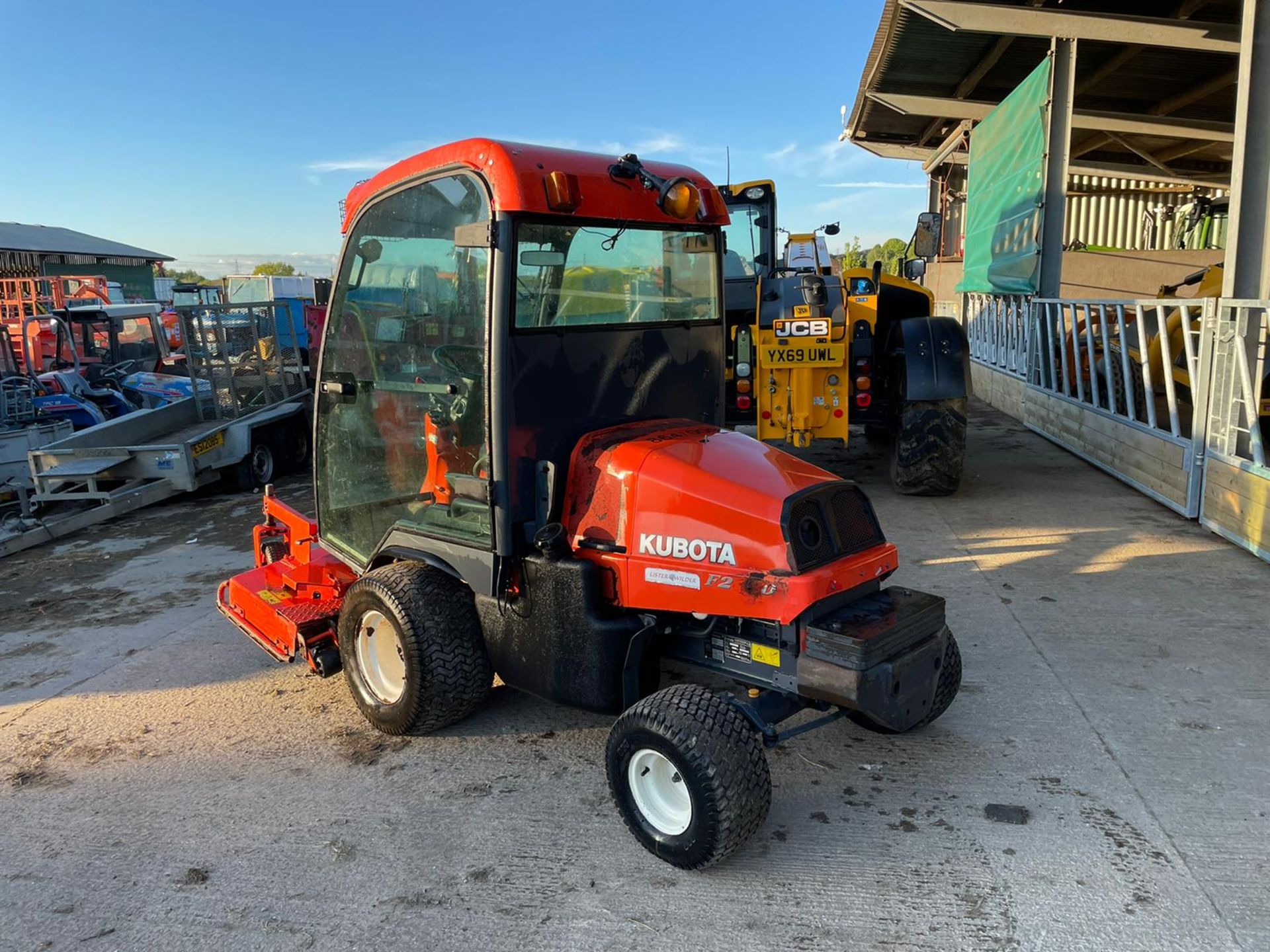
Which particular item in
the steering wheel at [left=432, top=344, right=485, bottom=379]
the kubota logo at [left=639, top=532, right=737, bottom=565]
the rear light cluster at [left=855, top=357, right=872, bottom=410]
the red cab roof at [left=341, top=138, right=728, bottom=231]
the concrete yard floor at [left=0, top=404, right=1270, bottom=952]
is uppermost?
the red cab roof at [left=341, top=138, right=728, bottom=231]

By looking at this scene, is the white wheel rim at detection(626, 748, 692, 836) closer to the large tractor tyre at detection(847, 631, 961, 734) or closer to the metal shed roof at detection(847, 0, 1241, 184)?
the large tractor tyre at detection(847, 631, 961, 734)

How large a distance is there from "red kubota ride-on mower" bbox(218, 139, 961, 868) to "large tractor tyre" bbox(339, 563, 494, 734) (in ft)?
0.04

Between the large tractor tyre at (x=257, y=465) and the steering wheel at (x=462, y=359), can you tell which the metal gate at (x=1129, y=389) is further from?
the large tractor tyre at (x=257, y=465)

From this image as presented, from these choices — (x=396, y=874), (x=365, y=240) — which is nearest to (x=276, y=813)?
(x=396, y=874)

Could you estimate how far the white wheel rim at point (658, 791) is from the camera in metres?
2.77

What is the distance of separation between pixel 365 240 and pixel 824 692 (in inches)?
99.3

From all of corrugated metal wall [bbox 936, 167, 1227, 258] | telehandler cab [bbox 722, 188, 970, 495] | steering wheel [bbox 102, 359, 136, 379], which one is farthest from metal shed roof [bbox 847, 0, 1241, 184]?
steering wheel [bbox 102, 359, 136, 379]

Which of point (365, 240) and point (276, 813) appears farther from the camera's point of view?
point (365, 240)

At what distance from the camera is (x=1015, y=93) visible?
1187 centimetres

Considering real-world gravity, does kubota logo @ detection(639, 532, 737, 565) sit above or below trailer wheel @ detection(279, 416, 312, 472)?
above

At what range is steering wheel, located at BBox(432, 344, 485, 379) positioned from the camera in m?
3.12

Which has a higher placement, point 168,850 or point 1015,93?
point 1015,93

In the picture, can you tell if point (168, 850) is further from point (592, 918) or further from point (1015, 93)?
point (1015, 93)

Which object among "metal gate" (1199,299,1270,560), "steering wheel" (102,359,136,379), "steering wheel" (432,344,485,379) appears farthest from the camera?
"steering wheel" (102,359,136,379)
